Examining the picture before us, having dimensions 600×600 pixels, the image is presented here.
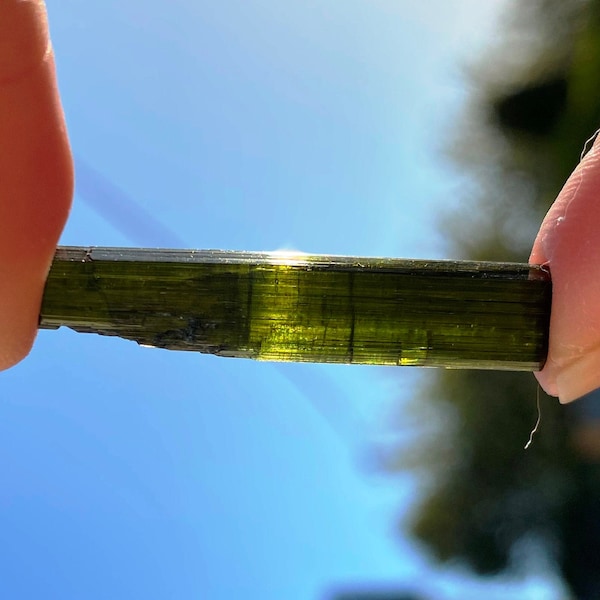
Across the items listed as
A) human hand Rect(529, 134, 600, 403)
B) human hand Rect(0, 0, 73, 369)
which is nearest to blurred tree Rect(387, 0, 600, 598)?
human hand Rect(529, 134, 600, 403)

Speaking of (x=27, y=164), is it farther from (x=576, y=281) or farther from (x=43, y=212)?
(x=576, y=281)

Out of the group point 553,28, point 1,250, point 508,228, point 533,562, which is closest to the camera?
point 1,250

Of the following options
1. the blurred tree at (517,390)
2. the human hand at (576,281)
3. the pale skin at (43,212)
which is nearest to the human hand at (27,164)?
the pale skin at (43,212)

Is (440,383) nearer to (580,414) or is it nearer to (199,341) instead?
(580,414)

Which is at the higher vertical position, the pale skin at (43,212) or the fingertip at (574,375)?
the pale skin at (43,212)

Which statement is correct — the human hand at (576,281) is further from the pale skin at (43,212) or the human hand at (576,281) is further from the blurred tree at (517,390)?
the blurred tree at (517,390)

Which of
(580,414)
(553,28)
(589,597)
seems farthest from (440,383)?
(553,28)

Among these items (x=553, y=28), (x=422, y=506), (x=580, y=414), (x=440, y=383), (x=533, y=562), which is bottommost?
(x=533, y=562)

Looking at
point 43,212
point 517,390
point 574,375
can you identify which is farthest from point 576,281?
point 517,390
